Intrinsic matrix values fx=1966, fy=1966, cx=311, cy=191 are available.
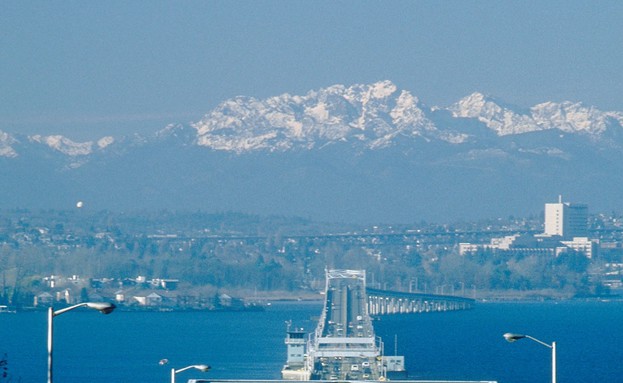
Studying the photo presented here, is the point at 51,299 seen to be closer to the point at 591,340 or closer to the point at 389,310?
the point at 389,310

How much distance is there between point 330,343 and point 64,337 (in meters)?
40.6

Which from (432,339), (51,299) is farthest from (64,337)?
(51,299)

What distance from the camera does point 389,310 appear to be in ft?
646

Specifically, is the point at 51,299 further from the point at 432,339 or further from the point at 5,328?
the point at 432,339

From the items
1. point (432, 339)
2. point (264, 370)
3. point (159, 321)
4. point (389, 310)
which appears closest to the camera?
point (264, 370)

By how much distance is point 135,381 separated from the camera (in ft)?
273

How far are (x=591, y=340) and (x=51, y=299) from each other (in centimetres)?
8089

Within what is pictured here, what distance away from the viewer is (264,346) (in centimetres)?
11694

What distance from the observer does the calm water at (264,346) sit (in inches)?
3553

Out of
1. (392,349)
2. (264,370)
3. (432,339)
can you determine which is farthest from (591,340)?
(264,370)

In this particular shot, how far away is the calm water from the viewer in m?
90.2

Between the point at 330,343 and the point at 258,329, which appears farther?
the point at 258,329

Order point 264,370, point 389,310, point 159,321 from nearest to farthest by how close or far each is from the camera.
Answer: point 264,370
point 159,321
point 389,310

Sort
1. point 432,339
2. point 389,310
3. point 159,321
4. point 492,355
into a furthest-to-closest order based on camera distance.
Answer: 1. point 389,310
2. point 159,321
3. point 432,339
4. point 492,355
